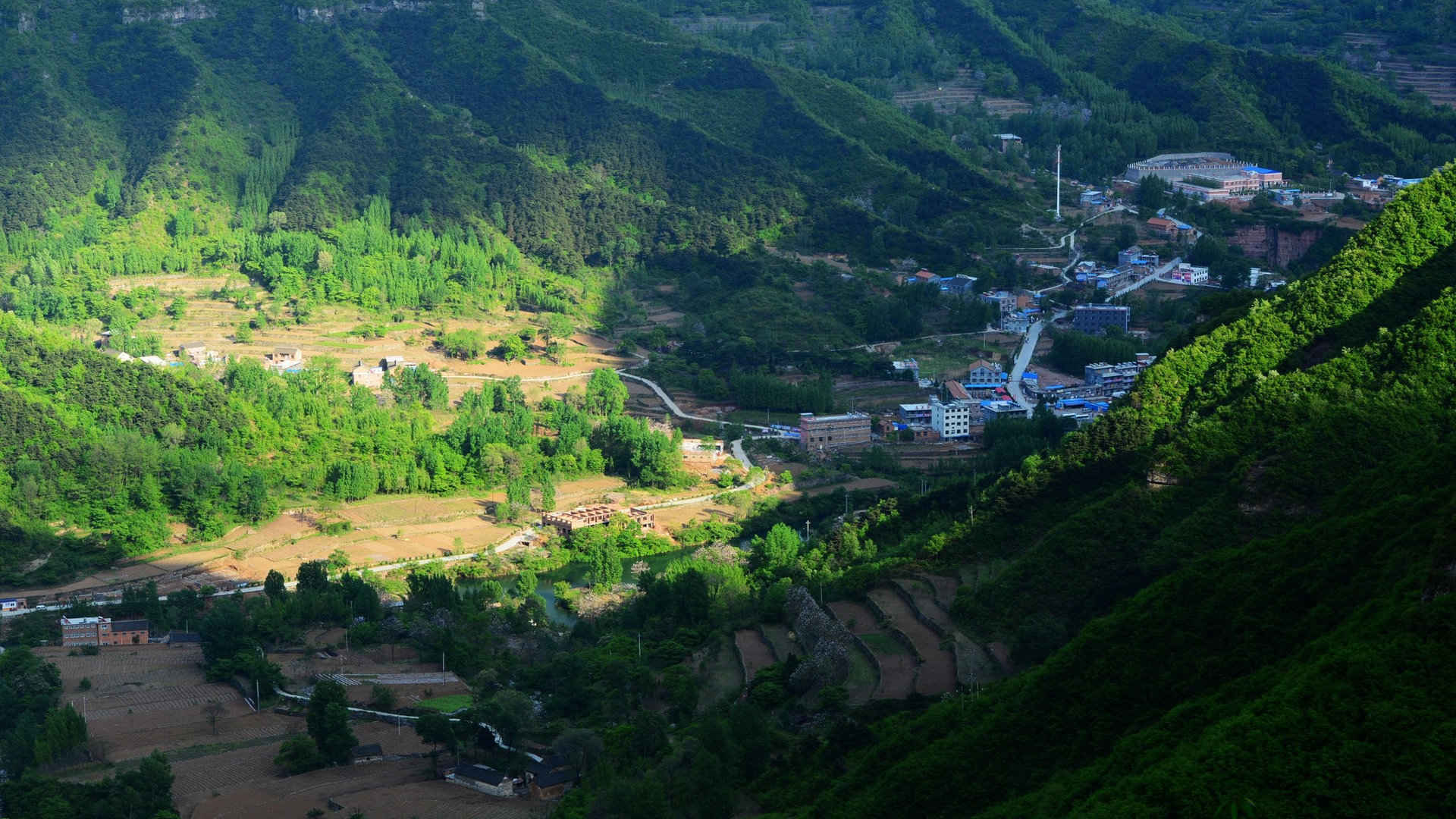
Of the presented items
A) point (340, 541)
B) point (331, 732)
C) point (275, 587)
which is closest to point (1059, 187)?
point (340, 541)

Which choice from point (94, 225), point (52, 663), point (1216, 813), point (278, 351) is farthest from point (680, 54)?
point (1216, 813)

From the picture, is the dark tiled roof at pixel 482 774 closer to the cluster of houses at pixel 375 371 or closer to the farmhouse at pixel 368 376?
the cluster of houses at pixel 375 371

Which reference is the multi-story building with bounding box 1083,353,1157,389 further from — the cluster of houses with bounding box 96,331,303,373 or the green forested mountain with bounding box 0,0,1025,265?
the cluster of houses with bounding box 96,331,303,373

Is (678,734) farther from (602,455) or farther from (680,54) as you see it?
(680,54)

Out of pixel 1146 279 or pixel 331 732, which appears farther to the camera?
pixel 1146 279

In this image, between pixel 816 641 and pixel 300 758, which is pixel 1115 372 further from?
pixel 300 758

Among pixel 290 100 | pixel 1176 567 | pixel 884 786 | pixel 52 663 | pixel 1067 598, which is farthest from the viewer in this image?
pixel 290 100

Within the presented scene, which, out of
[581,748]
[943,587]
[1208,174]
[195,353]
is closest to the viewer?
[581,748]
